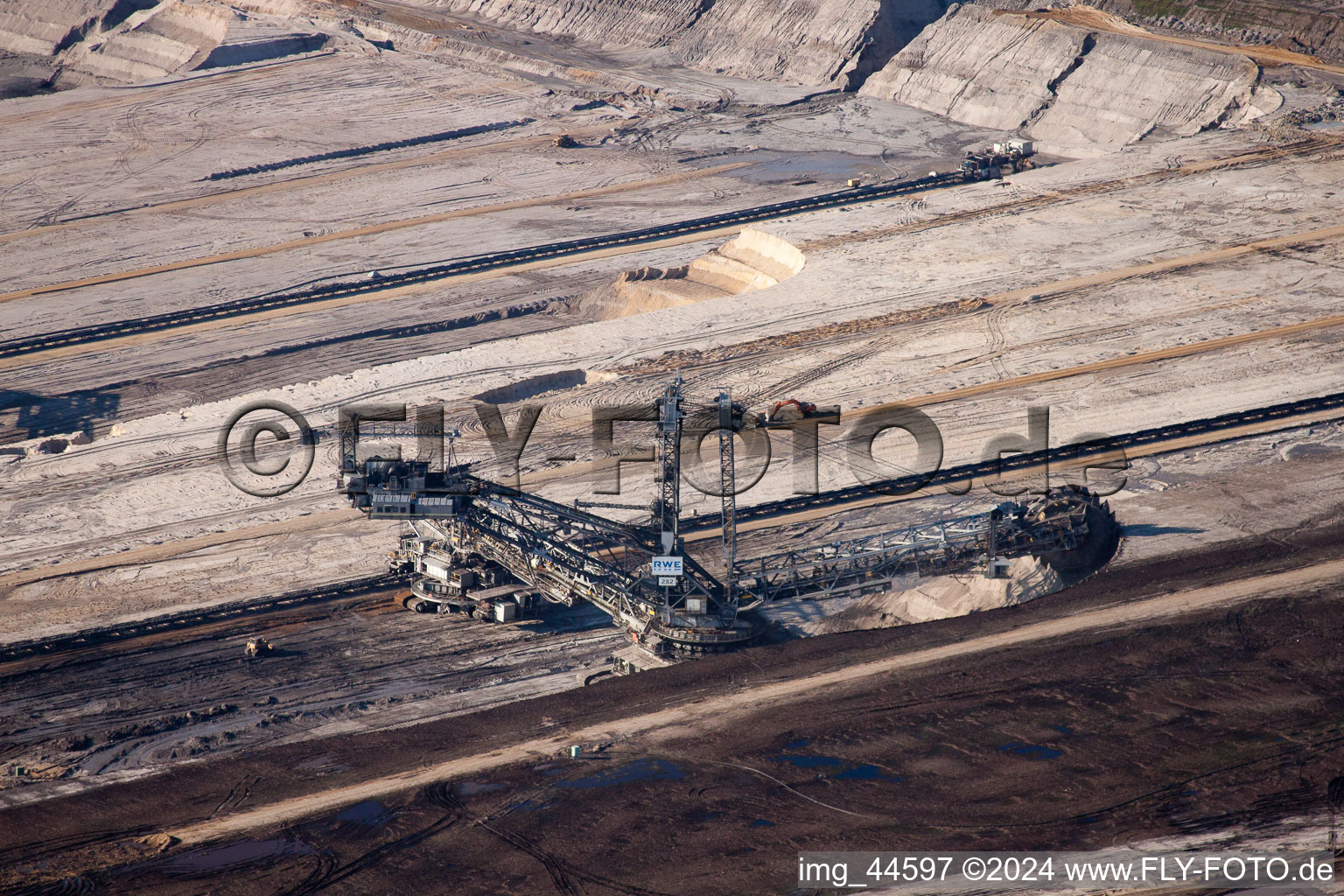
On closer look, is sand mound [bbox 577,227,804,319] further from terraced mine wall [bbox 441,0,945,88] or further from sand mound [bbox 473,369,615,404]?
terraced mine wall [bbox 441,0,945,88]

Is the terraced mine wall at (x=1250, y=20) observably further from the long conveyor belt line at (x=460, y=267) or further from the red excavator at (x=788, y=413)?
the red excavator at (x=788, y=413)

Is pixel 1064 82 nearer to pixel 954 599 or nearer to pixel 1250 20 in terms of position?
pixel 1250 20

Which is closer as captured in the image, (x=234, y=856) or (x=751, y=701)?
(x=234, y=856)

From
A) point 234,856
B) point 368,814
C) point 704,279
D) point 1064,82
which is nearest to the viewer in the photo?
point 234,856

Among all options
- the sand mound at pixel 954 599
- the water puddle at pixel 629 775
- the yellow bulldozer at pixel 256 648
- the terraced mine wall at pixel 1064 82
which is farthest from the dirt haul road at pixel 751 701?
the terraced mine wall at pixel 1064 82

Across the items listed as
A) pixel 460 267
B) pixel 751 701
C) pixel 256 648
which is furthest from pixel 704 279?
pixel 751 701

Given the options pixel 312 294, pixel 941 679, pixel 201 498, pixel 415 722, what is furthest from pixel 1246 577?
pixel 312 294
